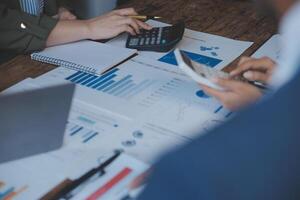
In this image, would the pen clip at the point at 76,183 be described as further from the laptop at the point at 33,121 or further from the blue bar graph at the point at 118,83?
the blue bar graph at the point at 118,83

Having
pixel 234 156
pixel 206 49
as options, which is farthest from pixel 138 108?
pixel 234 156

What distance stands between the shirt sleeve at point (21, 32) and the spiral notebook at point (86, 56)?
0.04 metres

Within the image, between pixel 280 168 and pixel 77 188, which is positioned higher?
pixel 280 168

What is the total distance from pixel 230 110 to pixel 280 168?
1.62 ft

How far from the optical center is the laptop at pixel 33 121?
0.93m

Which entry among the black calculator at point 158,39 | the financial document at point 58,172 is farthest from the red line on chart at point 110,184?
the black calculator at point 158,39

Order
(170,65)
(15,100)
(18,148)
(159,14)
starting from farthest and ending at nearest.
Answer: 1. (159,14)
2. (170,65)
3. (15,100)
4. (18,148)

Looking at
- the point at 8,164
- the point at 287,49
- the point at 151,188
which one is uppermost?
the point at 287,49

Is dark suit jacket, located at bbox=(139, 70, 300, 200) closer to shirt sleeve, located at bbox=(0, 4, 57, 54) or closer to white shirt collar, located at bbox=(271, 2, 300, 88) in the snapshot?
white shirt collar, located at bbox=(271, 2, 300, 88)

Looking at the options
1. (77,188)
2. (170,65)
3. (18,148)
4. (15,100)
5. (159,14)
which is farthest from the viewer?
(159,14)

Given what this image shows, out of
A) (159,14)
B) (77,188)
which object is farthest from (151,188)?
(159,14)

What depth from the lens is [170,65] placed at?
4.11 ft

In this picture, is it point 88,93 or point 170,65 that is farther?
point 170,65

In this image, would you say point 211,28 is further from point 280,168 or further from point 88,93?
point 280,168
